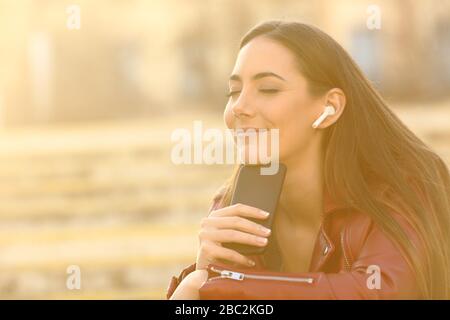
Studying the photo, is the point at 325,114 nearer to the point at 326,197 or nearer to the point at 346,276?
the point at 326,197

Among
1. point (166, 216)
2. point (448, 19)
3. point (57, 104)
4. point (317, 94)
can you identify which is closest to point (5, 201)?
point (166, 216)

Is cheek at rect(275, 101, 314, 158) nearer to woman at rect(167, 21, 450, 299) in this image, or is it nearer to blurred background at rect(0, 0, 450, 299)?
woman at rect(167, 21, 450, 299)

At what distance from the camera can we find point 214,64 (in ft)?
35.9

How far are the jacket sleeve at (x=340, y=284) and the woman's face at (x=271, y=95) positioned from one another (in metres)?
0.31

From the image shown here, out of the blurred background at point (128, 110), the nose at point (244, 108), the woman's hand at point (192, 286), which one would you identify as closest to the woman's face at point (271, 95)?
the nose at point (244, 108)

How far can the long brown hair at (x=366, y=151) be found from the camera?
1781 millimetres

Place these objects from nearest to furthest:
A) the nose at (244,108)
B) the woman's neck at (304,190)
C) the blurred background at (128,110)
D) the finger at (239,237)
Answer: the finger at (239,237)
the nose at (244,108)
the woman's neck at (304,190)
the blurred background at (128,110)

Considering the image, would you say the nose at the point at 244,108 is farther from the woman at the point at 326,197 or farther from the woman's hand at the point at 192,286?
the woman's hand at the point at 192,286

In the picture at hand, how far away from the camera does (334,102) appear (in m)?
1.90

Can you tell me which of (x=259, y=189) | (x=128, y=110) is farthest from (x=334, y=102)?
(x=128, y=110)

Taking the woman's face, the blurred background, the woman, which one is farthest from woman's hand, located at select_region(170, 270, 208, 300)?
the blurred background

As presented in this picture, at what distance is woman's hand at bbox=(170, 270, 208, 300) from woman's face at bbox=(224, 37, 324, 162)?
309mm
